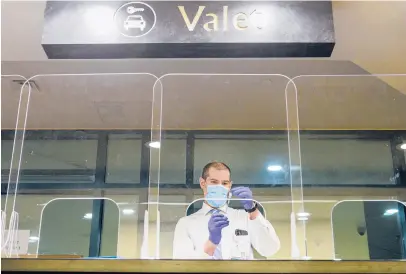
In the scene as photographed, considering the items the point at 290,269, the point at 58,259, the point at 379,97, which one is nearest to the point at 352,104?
the point at 379,97

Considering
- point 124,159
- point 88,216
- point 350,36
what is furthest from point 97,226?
point 350,36

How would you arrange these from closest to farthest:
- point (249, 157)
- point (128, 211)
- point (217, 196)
→ point (217, 196)
point (128, 211)
point (249, 157)

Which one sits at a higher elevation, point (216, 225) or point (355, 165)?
A: point (355, 165)

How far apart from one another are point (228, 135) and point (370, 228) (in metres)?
1.30

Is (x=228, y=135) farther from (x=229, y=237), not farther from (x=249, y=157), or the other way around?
(x=229, y=237)

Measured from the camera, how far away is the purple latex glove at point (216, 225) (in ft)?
5.78

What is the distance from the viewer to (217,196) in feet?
6.99

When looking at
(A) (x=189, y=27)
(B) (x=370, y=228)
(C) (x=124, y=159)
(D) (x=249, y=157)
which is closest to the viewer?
(A) (x=189, y=27)

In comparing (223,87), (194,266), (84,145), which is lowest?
(194,266)

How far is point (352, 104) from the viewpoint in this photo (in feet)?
11.3

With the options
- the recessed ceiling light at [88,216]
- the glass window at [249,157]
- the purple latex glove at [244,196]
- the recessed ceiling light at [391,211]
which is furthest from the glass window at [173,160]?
the recessed ceiling light at [391,211]

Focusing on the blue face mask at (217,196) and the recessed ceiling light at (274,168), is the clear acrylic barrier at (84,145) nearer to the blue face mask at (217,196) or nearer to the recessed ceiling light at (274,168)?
the recessed ceiling light at (274,168)

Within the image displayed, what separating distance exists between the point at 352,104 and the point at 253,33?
1775 mm

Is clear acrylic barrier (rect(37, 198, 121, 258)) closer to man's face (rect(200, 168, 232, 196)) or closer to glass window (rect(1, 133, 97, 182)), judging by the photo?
glass window (rect(1, 133, 97, 182))
